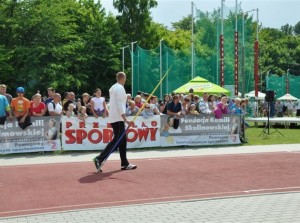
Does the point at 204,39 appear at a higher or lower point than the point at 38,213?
higher

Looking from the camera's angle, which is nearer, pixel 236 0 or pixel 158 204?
pixel 158 204

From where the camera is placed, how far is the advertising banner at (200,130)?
52.8 feet

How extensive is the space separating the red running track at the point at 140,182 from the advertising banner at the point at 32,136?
2466mm

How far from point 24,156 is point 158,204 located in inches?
300

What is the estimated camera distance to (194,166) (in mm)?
11797

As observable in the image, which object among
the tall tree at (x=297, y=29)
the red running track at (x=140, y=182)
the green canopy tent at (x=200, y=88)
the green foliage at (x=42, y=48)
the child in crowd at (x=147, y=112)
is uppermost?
the tall tree at (x=297, y=29)

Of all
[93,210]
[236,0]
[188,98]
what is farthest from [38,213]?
[236,0]

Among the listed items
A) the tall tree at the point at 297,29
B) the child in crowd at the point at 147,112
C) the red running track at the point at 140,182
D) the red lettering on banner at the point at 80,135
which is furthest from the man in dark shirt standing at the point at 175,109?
the tall tree at the point at 297,29

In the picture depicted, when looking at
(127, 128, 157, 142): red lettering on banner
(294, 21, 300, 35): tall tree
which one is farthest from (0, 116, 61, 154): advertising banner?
(294, 21, 300, 35): tall tree

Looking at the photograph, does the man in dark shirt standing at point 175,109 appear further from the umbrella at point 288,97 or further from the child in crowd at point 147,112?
the umbrella at point 288,97

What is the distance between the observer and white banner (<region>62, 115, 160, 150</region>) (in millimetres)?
15000

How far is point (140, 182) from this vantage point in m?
9.69

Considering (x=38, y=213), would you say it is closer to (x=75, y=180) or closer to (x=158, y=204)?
(x=158, y=204)

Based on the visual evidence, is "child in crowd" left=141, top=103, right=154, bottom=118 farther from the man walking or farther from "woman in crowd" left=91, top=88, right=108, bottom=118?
the man walking
